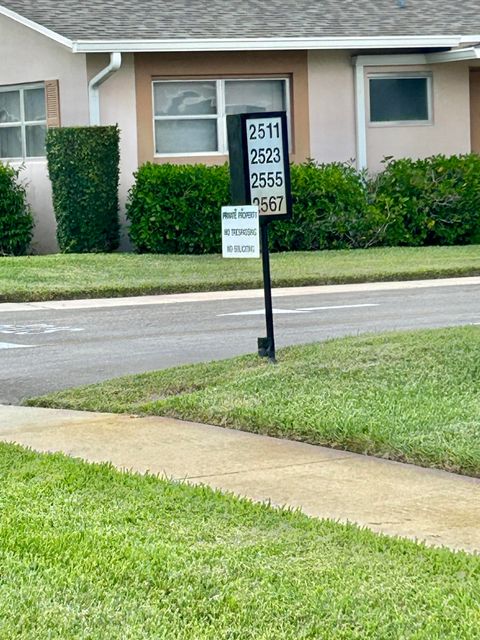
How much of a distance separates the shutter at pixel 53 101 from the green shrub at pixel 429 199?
5.73m

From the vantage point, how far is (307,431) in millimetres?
8359

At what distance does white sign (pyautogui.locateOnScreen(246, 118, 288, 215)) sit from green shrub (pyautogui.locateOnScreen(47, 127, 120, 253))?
39.8 feet

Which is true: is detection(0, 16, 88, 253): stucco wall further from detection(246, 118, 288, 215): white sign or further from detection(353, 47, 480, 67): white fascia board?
detection(246, 118, 288, 215): white sign

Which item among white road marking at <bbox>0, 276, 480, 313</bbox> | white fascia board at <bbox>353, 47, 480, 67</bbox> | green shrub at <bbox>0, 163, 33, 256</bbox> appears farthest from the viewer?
white fascia board at <bbox>353, 47, 480, 67</bbox>

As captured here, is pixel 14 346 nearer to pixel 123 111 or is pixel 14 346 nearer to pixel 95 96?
pixel 95 96

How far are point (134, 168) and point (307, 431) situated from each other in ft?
53.2

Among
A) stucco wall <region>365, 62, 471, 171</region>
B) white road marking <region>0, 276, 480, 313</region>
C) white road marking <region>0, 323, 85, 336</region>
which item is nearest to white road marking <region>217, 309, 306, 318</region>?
white road marking <region>0, 276, 480, 313</region>

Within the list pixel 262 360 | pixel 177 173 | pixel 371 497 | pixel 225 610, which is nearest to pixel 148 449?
pixel 371 497

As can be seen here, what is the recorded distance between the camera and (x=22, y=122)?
25234mm

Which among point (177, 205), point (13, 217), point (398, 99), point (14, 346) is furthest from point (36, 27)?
point (14, 346)

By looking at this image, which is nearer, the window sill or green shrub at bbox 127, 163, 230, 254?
green shrub at bbox 127, 163, 230, 254

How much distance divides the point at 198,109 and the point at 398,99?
403 centimetres

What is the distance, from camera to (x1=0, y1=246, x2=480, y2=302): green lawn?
18.8 metres

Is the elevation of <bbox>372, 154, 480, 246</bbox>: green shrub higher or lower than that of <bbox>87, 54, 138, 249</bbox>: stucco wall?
lower
